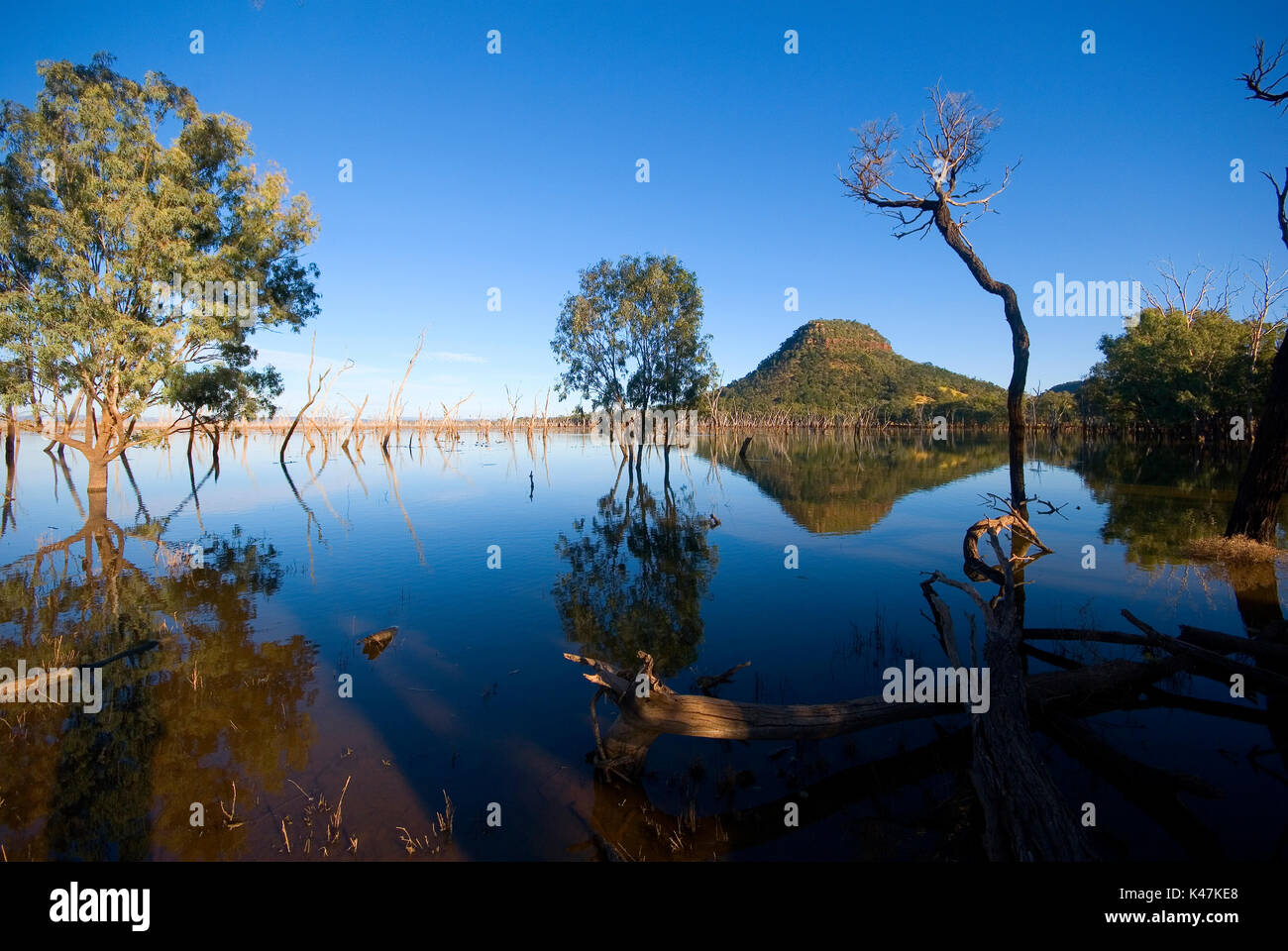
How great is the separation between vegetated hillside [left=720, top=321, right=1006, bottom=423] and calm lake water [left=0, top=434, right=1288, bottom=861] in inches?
3947

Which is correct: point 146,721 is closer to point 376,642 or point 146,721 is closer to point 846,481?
point 376,642

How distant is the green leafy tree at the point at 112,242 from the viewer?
19125 mm

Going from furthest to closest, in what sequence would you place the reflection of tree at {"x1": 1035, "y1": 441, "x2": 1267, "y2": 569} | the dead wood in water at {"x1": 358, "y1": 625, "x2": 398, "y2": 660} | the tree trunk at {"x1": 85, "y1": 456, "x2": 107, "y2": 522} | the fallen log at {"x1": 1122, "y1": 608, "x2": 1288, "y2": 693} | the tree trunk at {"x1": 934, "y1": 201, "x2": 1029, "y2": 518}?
1. the tree trunk at {"x1": 85, "y1": 456, "x2": 107, "y2": 522}
2. the reflection of tree at {"x1": 1035, "y1": 441, "x2": 1267, "y2": 569}
3. the tree trunk at {"x1": 934, "y1": 201, "x2": 1029, "y2": 518}
4. the dead wood in water at {"x1": 358, "y1": 625, "x2": 398, "y2": 660}
5. the fallen log at {"x1": 1122, "y1": 608, "x2": 1288, "y2": 693}

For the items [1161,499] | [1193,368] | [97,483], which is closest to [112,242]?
[97,483]

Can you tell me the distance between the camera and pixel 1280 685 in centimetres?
511

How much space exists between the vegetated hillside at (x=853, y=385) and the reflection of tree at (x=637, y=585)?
97093mm

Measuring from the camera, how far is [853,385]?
5881 inches

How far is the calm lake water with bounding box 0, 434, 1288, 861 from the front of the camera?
173 inches

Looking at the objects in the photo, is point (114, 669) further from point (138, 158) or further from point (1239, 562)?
point (138, 158)

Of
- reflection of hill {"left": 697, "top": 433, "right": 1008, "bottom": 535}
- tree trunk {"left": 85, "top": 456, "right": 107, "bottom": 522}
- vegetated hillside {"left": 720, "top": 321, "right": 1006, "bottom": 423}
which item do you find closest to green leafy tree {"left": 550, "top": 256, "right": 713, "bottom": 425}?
reflection of hill {"left": 697, "top": 433, "right": 1008, "bottom": 535}

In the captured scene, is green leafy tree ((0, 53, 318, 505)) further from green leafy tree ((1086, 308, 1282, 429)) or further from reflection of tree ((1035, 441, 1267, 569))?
green leafy tree ((1086, 308, 1282, 429))

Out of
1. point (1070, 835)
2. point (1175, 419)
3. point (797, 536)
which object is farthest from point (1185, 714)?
point (1175, 419)

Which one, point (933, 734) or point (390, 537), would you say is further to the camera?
point (390, 537)

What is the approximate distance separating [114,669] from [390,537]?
894 cm
